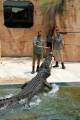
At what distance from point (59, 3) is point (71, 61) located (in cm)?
247

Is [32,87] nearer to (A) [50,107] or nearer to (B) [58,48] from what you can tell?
(A) [50,107]

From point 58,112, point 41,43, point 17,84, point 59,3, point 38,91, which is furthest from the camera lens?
point 59,3

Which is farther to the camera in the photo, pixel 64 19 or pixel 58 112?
pixel 64 19

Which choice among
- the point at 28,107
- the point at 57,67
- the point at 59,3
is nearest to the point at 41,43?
the point at 57,67

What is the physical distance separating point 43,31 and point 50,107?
703cm

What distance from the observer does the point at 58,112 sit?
11.8m

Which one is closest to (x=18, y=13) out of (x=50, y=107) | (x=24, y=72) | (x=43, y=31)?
(x=43, y=31)

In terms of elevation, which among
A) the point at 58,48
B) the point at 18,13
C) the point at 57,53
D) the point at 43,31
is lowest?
the point at 57,53

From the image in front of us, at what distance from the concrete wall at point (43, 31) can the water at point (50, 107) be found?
452 centimetres

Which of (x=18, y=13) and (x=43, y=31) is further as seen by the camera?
(x=43, y=31)

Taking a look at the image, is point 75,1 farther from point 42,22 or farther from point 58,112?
point 58,112

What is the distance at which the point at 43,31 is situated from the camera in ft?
61.7

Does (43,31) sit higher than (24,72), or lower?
higher

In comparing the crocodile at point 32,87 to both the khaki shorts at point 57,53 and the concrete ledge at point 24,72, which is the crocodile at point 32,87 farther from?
the khaki shorts at point 57,53
